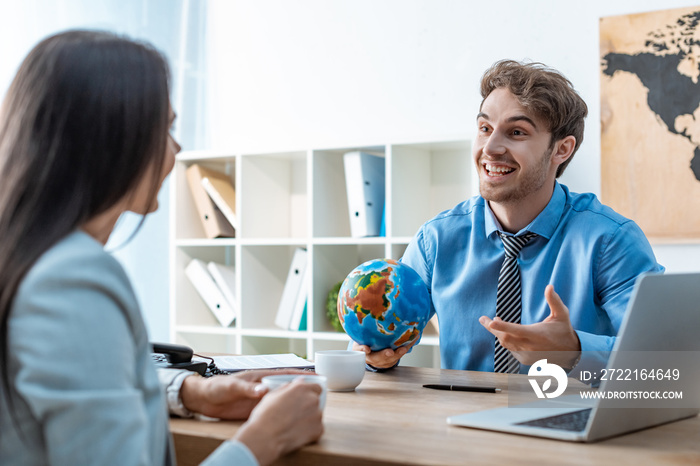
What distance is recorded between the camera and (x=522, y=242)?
1.95 metres

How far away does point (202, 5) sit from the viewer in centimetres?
378

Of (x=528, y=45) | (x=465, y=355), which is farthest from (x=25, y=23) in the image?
(x=465, y=355)

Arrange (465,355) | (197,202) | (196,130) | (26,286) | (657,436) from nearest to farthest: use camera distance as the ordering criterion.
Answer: (26,286), (657,436), (465,355), (197,202), (196,130)

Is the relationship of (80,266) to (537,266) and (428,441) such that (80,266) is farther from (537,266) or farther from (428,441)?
(537,266)

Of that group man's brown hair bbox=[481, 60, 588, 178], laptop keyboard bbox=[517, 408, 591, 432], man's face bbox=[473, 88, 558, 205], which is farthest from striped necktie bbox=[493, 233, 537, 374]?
laptop keyboard bbox=[517, 408, 591, 432]

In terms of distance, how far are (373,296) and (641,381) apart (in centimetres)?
60

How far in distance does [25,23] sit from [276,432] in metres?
2.73

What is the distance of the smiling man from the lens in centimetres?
185

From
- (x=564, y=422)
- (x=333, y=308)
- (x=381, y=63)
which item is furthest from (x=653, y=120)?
(x=564, y=422)

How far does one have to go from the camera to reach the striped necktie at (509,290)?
186cm

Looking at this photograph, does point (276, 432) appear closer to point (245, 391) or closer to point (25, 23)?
point (245, 391)

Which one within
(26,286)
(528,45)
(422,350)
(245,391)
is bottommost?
(422,350)

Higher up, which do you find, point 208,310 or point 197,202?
point 197,202

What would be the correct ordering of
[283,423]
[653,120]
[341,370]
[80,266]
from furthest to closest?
[653,120], [341,370], [283,423], [80,266]
